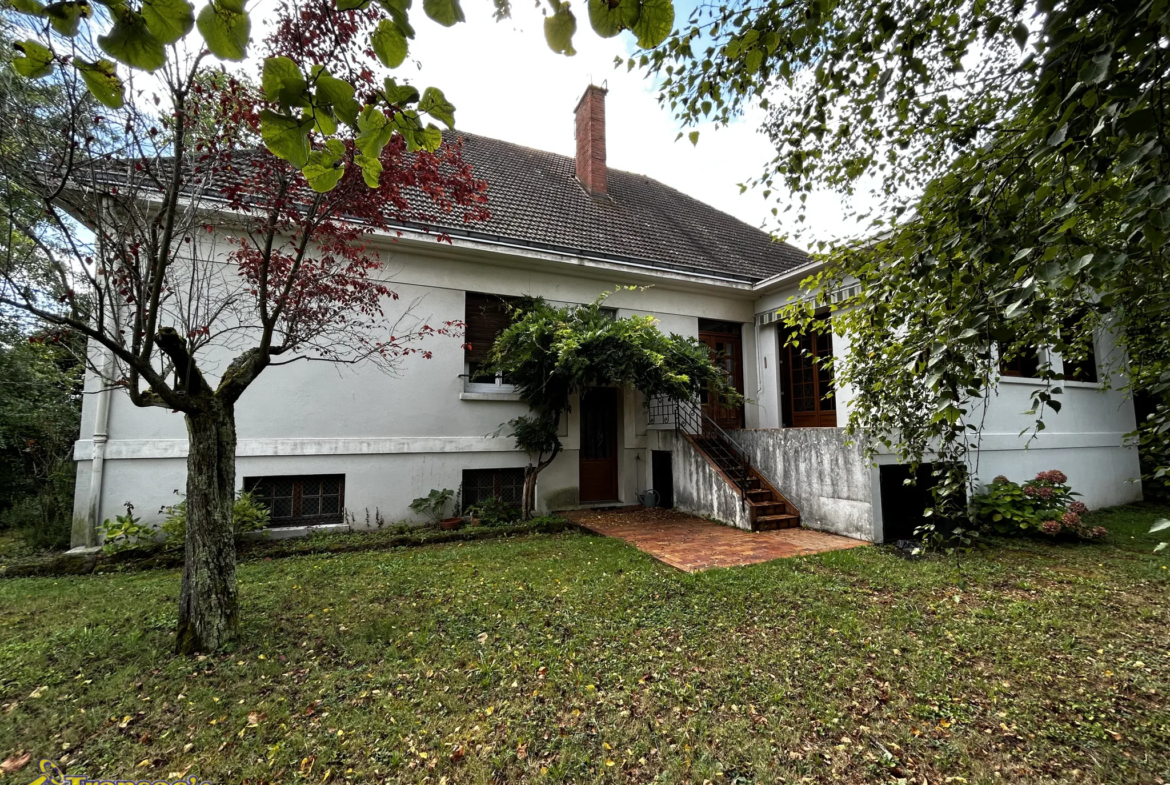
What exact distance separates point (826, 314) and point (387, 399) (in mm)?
8803

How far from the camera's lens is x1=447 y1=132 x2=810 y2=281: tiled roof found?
963 cm

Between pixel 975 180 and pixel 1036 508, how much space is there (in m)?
7.31

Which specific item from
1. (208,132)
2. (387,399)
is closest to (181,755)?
(208,132)

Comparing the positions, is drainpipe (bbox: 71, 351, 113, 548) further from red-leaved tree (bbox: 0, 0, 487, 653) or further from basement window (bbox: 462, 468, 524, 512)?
basement window (bbox: 462, 468, 524, 512)

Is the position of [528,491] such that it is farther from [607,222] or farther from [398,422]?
[607,222]

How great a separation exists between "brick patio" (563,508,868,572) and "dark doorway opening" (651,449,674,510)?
0.97 metres

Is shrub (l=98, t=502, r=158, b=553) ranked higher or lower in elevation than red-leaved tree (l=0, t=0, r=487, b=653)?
lower

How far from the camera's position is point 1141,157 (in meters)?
1.34

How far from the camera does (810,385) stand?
9859mm

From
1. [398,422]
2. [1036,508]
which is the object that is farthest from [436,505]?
[1036,508]

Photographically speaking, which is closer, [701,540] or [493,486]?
[701,540]

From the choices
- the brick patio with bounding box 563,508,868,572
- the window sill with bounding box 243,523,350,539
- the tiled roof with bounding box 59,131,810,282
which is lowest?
the brick patio with bounding box 563,508,868,572

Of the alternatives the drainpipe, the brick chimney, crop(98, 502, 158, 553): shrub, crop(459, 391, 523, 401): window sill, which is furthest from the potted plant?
the brick chimney

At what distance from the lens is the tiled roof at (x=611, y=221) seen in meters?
9.63
